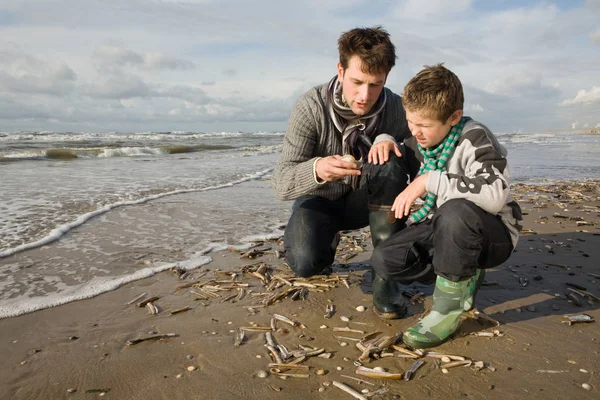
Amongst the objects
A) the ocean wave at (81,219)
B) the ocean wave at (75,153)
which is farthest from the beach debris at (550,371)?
the ocean wave at (75,153)

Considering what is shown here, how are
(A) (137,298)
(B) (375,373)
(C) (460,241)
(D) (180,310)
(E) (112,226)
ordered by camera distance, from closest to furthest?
1. (B) (375,373)
2. (C) (460,241)
3. (D) (180,310)
4. (A) (137,298)
5. (E) (112,226)

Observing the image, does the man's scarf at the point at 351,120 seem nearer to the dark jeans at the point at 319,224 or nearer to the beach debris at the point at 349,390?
the dark jeans at the point at 319,224

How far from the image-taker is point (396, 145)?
3.96m

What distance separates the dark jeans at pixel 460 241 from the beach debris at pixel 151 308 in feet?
7.03

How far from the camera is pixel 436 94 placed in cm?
328

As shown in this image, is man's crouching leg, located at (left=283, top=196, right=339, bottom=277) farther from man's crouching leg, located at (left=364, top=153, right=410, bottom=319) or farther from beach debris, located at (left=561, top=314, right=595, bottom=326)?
beach debris, located at (left=561, top=314, right=595, bottom=326)

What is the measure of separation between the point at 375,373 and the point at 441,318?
69cm

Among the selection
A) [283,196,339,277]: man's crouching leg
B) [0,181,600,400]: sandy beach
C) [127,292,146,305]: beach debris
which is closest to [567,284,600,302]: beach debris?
[0,181,600,400]: sandy beach

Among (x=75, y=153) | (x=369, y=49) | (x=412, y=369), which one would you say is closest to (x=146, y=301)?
(x=412, y=369)

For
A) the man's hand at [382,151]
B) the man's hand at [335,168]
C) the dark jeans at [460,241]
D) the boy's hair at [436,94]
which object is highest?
the boy's hair at [436,94]

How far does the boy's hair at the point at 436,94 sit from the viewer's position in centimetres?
329

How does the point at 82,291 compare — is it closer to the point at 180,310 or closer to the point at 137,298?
the point at 137,298

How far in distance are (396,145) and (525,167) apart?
1453 centimetres

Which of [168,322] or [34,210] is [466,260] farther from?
[34,210]
